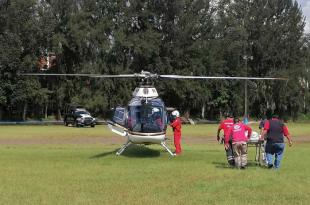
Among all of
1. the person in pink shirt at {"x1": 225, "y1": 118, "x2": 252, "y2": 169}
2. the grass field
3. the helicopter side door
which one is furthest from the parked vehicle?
the person in pink shirt at {"x1": 225, "y1": 118, "x2": 252, "y2": 169}

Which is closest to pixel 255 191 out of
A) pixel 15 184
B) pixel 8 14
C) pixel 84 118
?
pixel 15 184

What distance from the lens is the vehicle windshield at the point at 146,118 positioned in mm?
21219

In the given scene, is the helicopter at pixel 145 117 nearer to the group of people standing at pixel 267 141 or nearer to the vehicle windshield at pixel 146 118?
the vehicle windshield at pixel 146 118

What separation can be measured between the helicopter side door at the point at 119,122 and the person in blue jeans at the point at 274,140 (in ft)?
22.8

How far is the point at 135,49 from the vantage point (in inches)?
2559

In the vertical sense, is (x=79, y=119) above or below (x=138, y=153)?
below

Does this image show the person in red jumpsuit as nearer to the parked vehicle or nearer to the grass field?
the grass field

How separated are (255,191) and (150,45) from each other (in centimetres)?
5384

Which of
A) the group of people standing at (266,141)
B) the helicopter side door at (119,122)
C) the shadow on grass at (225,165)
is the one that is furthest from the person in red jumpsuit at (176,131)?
the group of people standing at (266,141)

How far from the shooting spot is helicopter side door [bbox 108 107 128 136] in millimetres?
22578

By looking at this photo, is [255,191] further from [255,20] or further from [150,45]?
[255,20]

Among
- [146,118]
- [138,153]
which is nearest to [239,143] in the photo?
[146,118]

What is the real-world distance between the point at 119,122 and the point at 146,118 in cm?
210

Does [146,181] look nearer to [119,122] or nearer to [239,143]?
[239,143]
